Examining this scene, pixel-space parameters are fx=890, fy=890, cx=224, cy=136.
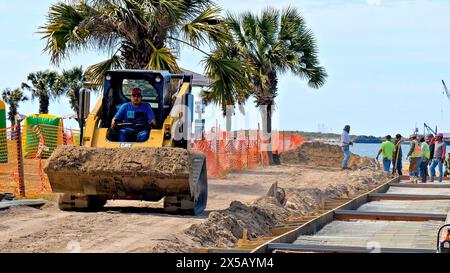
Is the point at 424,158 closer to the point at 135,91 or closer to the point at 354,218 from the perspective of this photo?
the point at 354,218

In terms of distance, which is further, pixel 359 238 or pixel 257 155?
pixel 257 155

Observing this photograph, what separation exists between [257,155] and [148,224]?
23218 mm

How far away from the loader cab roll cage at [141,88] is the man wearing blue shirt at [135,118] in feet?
0.73

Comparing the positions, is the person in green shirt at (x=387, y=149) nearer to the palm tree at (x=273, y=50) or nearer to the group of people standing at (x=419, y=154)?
the group of people standing at (x=419, y=154)

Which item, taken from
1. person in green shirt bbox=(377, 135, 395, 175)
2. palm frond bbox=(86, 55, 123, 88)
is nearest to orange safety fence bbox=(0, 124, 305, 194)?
palm frond bbox=(86, 55, 123, 88)

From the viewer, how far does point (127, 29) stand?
22.2 metres

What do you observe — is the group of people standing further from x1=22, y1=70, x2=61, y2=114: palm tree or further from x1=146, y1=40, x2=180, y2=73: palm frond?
x1=22, y1=70, x2=61, y2=114: palm tree

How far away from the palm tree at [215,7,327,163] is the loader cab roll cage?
19340mm

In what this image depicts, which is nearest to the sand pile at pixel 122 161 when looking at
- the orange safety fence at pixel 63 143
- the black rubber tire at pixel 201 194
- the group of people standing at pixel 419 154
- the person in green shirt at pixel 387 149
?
the black rubber tire at pixel 201 194

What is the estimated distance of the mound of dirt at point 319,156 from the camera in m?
42.2

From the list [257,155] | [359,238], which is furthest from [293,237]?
[257,155]

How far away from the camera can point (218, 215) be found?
13.5 m

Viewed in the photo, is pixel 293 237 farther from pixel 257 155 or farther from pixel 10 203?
pixel 257 155

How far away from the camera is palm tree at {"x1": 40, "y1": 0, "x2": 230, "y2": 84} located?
22.0 m
